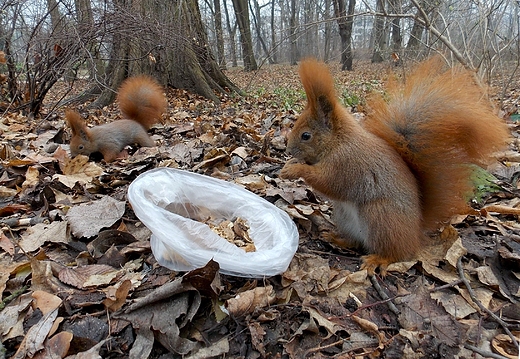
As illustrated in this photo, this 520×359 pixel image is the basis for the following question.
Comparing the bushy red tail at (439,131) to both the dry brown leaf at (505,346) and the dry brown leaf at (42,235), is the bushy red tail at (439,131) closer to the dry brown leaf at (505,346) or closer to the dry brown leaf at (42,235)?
the dry brown leaf at (505,346)

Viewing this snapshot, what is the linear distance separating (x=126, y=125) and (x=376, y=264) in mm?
2820

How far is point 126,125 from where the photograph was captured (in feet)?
11.9

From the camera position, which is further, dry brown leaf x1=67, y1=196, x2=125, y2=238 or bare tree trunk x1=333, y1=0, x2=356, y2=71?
bare tree trunk x1=333, y1=0, x2=356, y2=71

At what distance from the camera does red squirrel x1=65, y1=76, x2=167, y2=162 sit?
3.20 meters

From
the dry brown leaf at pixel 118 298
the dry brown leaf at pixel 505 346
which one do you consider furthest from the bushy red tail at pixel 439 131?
the dry brown leaf at pixel 118 298

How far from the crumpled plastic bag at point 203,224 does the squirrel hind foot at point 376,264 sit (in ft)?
1.03

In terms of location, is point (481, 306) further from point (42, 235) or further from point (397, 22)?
point (397, 22)

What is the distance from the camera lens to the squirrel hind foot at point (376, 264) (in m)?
1.53

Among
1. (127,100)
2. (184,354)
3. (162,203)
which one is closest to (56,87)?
(127,100)

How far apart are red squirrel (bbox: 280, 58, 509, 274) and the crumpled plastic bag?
0.26 metres

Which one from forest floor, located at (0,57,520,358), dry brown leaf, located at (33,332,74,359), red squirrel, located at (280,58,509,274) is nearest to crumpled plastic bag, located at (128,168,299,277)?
forest floor, located at (0,57,520,358)

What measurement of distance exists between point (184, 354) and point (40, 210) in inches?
50.7

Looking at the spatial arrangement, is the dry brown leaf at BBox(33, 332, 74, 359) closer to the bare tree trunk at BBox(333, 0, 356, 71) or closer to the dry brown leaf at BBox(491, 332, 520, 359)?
the dry brown leaf at BBox(491, 332, 520, 359)

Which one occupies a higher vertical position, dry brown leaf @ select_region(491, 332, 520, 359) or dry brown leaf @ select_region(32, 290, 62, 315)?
dry brown leaf @ select_region(32, 290, 62, 315)
